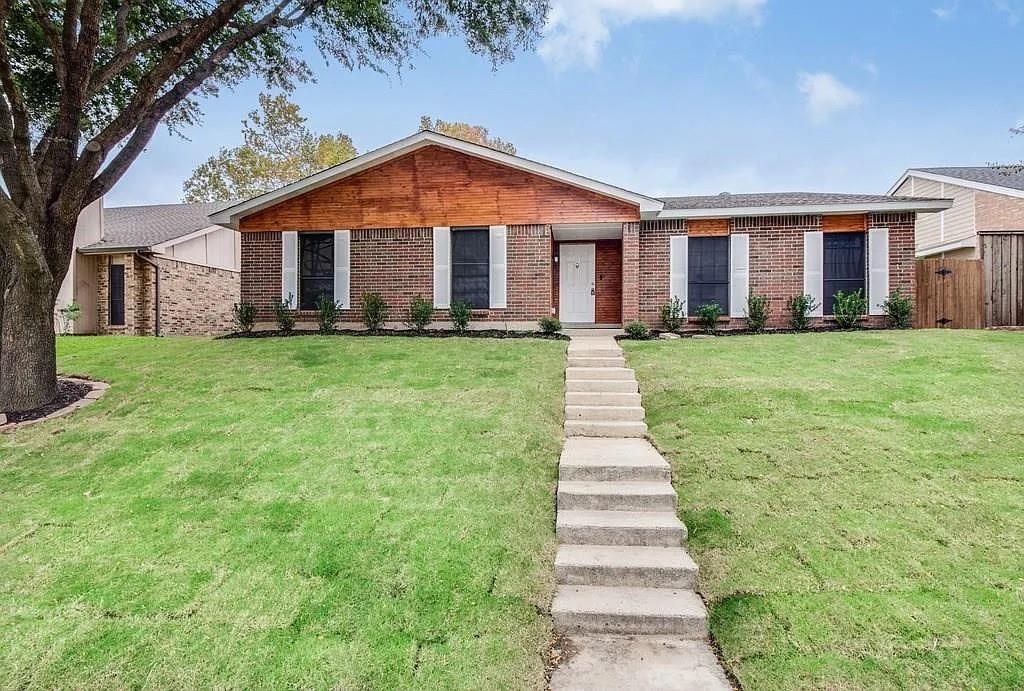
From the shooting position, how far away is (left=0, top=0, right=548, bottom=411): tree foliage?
22.8ft

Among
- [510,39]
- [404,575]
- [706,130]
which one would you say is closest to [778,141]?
[706,130]

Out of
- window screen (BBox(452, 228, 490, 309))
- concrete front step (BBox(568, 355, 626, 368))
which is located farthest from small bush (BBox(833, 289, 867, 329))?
window screen (BBox(452, 228, 490, 309))

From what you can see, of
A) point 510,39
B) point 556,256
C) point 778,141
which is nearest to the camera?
point 510,39

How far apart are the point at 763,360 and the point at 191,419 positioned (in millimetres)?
7885

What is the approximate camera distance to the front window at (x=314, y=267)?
41.7 feet

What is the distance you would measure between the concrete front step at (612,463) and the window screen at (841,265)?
8669 mm

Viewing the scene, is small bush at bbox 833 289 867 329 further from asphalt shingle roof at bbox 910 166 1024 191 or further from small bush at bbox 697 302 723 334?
asphalt shingle roof at bbox 910 166 1024 191

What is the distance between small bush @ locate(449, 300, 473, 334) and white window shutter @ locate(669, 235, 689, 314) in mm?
4534

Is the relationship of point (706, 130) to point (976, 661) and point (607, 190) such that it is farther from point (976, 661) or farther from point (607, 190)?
point (976, 661)

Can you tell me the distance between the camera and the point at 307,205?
12641 mm

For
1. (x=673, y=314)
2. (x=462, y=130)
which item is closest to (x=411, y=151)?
(x=673, y=314)

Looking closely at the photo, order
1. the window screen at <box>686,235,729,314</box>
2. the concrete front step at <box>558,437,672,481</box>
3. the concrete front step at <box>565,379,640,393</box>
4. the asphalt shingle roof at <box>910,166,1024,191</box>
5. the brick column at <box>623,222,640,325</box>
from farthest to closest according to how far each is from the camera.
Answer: the asphalt shingle roof at <box>910,166,1024,191</box> → the window screen at <box>686,235,729,314</box> → the brick column at <box>623,222,640,325</box> → the concrete front step at <box>565,379,640,393</box> → the concrete front step at <box>558,437,672,481</box>

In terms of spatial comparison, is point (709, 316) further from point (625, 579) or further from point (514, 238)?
point (625, 579)

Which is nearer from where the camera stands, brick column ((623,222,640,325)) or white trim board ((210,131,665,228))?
white trim board ((210,131,665,228))
